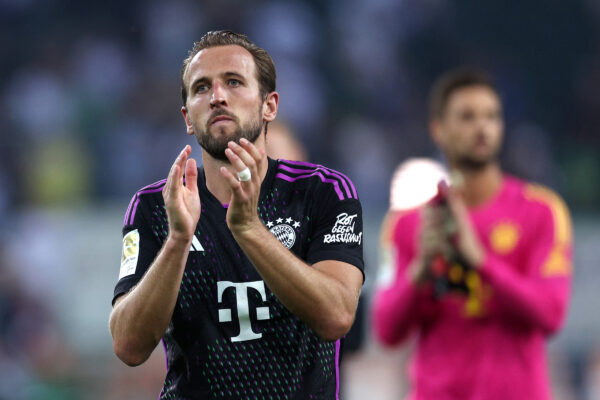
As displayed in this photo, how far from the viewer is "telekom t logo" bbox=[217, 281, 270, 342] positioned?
11.3ft

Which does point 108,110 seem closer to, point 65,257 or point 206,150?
point 65,257

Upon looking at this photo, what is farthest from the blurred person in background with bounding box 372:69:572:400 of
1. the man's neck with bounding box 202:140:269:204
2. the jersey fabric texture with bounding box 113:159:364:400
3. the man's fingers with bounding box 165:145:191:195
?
the man's fingers with bounding box 165:145:191:195

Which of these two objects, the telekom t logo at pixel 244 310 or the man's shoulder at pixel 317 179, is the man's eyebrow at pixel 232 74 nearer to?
the man's shoulder at pixel 317 179

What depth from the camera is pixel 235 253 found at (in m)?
3.54

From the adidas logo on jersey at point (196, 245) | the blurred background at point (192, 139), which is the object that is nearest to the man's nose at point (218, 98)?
the adidas logo on jersey at point (196, 245)

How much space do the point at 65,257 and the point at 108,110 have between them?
87.5 inches

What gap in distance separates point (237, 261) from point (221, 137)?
44cm

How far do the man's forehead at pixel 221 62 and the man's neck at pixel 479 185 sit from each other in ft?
8.54

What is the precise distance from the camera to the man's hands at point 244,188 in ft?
10.3

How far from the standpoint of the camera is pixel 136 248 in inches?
140

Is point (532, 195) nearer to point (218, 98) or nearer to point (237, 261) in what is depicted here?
point (237, 261)

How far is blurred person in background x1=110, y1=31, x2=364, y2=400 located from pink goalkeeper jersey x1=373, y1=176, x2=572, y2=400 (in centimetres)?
197

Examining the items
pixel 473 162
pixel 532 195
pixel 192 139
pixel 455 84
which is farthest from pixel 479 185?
pixel 192 139

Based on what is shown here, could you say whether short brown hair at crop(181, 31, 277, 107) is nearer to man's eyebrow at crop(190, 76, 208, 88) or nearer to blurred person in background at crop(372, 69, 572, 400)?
man's eyebrow at crop(190, 76, 208, 88)
